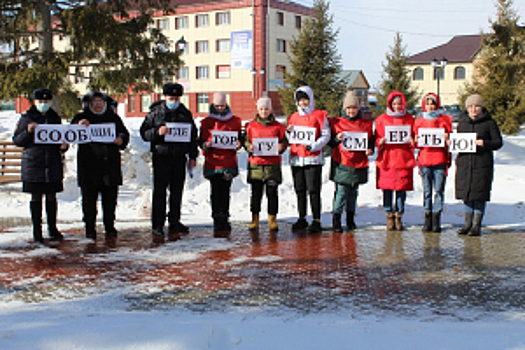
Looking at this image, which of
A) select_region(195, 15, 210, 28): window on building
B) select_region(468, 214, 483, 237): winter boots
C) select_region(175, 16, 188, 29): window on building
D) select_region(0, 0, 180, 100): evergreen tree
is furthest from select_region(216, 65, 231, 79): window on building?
select_region(468, 214, 483, 237): winter boots

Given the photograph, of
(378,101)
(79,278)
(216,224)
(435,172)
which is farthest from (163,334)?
(378,101)

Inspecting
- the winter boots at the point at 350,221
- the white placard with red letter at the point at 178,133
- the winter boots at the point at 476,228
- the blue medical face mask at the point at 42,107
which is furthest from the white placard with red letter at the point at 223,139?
the winter boots at the point at 476,228

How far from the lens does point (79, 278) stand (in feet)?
19.4

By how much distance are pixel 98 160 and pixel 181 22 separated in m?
54.1

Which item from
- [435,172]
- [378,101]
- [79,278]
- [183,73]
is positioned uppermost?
[183,73]

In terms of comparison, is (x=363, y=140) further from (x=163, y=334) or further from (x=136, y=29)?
(x=136, y=29)

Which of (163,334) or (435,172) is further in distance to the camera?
(435,172)

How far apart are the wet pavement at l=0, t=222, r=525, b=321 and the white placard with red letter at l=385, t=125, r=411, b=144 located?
4.63 ft

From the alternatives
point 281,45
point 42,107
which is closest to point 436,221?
point 42,107

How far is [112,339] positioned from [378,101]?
27754mm

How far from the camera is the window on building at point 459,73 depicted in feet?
229

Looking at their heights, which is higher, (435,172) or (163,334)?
(435,172)

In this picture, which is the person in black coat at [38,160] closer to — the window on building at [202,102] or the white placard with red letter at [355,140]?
the white placard with red letter at [355,140]

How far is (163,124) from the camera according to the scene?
27.5ft
